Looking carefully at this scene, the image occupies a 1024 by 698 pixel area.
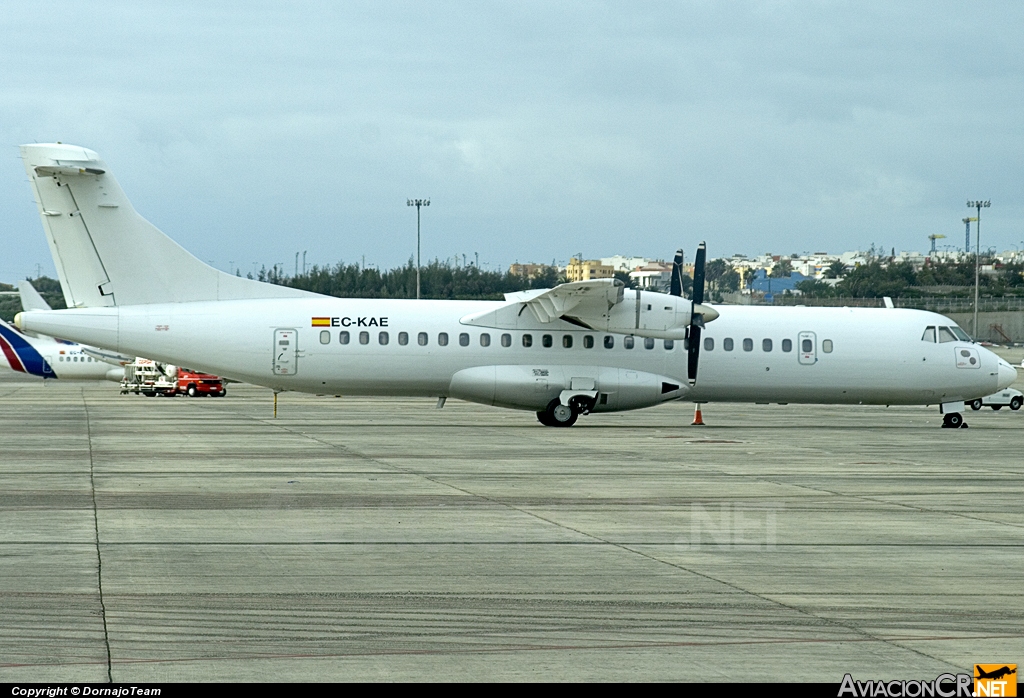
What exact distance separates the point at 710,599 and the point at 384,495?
7.35 m

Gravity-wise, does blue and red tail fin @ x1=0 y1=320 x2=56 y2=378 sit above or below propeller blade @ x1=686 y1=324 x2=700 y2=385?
below

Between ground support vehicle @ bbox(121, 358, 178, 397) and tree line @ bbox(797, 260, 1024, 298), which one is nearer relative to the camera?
ground support vehicle @ bbox(121, 358, 178, 397)

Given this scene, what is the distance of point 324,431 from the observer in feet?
91.9

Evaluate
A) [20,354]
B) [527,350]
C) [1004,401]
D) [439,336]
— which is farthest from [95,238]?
[1004,401]

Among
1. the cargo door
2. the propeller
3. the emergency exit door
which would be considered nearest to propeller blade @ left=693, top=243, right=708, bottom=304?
the propeller

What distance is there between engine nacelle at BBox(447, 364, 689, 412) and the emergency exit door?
3.97 meters

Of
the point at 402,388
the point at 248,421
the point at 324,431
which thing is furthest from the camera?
the point at 248,421

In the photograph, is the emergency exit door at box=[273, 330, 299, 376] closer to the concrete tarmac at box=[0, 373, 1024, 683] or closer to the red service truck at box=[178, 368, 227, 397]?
the concrete tarmac at box=[0, 373, 1024, 683]

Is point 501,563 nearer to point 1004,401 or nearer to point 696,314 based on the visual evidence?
point 696,314

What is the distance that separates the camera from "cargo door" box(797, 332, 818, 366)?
30750mm

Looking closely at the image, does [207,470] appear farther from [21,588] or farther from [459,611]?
[459,611]

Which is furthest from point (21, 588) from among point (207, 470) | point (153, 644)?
point (207, 470)

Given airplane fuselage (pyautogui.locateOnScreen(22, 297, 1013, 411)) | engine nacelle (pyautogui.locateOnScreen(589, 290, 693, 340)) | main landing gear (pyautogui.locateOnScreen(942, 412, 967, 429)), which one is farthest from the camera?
main landing gear (pyautogui.locateOnScreen(942, 412, 967, 429))

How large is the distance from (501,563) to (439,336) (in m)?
18.8
